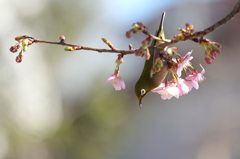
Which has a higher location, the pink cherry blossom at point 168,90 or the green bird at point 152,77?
the green bird at point 152,77

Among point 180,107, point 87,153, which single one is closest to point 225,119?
point 180,107

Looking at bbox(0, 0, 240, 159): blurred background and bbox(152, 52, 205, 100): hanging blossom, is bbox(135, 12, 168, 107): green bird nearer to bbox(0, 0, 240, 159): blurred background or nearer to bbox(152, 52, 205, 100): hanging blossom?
bbox(152, 52, 205, 100): hanging blossom

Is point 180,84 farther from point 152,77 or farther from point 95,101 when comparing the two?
point 95,101

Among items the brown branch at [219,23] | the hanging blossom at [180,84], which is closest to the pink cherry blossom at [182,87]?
the hanging blossom at [180,84]

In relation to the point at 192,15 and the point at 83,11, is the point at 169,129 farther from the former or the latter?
the point at 83,11

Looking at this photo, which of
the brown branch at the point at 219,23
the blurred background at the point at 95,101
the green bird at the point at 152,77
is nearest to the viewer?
the brown branch at the point at 219,23

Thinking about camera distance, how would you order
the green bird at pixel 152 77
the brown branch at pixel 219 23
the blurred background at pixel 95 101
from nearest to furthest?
the brown branch at pixel 219 23, the green bird at pixel 152 77, the blurred background at pixel 95 101

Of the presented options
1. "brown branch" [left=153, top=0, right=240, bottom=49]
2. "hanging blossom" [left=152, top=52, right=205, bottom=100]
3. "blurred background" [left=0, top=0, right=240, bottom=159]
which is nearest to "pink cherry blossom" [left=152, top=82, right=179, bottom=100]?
"hanging blossom" [left=152, top=52, right=205, bottom=100]

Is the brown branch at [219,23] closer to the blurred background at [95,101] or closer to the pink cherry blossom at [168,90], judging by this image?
the pink cherry blossom at [168,90]

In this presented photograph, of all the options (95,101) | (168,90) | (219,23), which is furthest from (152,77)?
(95,101)
